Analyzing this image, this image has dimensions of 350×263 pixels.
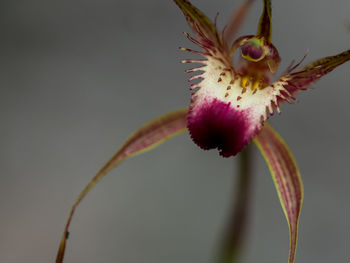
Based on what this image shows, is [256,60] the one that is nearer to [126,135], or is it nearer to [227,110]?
[227,110]

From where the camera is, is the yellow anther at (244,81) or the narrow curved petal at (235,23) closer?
the yellow anther at (244,81)

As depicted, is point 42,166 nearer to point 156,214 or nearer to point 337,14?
point 156,214

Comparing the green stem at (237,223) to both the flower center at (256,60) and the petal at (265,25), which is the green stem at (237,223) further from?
the petal at (265,25)

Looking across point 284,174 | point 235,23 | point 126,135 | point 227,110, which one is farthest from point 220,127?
point 126,135

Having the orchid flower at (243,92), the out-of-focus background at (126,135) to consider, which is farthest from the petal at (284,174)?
the out-of-focus background at (126,135)

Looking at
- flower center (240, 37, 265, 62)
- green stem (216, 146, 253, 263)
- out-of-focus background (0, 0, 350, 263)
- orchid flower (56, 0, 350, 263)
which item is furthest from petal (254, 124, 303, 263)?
out-of-focus background (0, 0, 350, 263)
